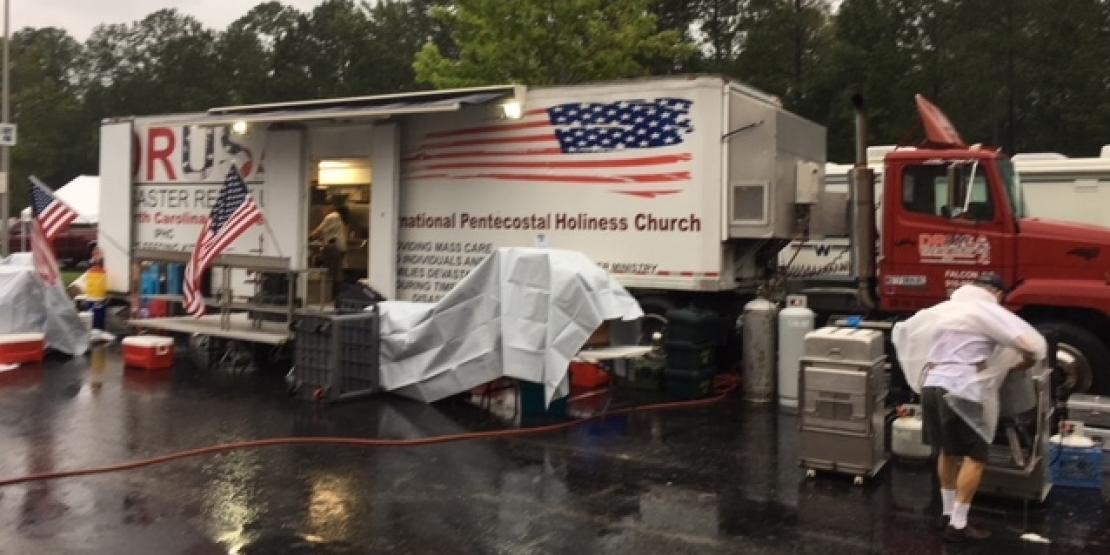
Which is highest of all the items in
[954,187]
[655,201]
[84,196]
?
[84,196]

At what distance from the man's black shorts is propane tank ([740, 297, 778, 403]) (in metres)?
4.16

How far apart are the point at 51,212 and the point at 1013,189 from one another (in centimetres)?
1260

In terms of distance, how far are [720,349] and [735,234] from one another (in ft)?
4.75

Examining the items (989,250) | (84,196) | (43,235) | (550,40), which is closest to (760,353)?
(989,250)

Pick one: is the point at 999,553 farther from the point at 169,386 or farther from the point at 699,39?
the point at 699,39

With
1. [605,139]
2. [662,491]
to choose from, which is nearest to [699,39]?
[605,139]

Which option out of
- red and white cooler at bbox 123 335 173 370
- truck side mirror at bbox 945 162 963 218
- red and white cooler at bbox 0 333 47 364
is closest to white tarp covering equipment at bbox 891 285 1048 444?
truck side mirror at bbox 945 162 963 218

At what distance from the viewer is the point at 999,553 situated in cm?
558

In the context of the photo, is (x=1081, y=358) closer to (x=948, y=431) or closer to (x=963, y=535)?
(x=948, y=431)

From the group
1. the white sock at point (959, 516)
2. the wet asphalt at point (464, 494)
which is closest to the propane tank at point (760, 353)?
the wet asphalt at point (464, 494)

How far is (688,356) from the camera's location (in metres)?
10.3

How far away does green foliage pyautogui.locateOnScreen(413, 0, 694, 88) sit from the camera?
74.4 ft

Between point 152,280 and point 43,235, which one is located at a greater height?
point 43,235

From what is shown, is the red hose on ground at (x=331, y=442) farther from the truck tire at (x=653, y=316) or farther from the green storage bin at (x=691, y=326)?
the truck tire at (x=653, y=316)
